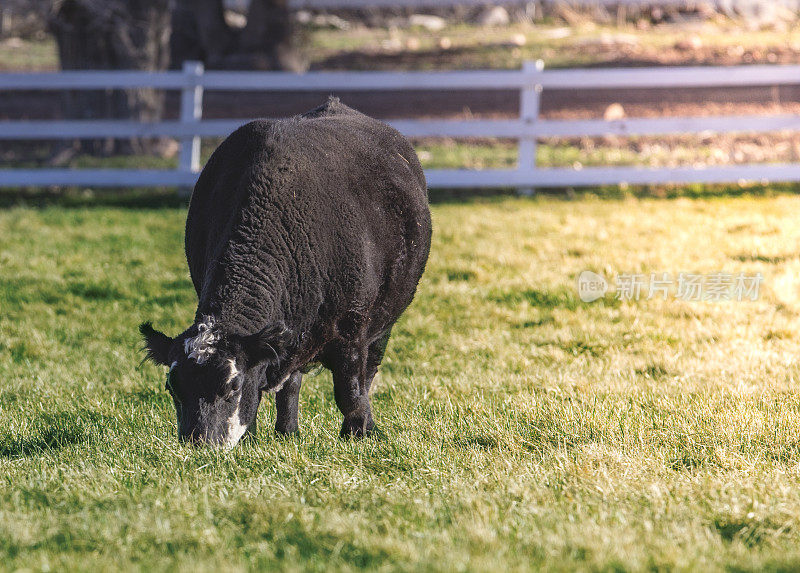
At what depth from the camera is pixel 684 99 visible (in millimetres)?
17125

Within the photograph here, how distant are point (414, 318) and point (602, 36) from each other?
16745 millimetres

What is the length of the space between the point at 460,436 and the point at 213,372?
139 centimetres

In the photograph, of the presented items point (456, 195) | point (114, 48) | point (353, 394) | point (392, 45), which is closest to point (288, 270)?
point (353, 394)

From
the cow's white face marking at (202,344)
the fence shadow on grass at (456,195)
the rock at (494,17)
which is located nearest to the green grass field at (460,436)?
the cow's white face marking at (202,344)

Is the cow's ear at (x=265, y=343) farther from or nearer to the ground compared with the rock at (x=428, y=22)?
nearer to the ground

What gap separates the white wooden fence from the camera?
11.0 m

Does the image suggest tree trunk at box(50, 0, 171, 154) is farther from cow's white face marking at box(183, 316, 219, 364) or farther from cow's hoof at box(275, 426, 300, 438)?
cow's white face marking at box(183, 316, 219, 364)

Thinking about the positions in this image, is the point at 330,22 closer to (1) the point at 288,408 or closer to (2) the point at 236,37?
(2) the point at 236,37

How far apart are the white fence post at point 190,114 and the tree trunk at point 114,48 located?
4.68 ft

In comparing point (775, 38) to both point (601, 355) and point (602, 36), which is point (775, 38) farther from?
point (601, 355)

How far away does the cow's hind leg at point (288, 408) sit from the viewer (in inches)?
189

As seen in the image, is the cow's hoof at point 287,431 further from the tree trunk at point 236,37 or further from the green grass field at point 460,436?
the tree trunk at point 236,37

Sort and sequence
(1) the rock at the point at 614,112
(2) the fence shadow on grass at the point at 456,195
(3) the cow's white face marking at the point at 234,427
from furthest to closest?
(1) the rock at the point at 614,112 < (2) the fence shadow on grass at the point at 456,195 < (3) the cow's white face marking at the point at 234,427

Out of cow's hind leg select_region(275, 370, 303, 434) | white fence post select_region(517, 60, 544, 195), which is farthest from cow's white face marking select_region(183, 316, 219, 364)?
white fence post select_region(517, 60, 544, 195)
